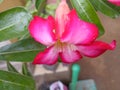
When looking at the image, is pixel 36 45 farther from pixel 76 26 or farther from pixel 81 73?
pixel 81 73

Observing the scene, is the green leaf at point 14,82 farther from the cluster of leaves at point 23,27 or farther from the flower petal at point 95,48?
the flower petal at point 95,48

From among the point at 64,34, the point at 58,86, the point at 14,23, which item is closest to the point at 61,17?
the point at 64,34

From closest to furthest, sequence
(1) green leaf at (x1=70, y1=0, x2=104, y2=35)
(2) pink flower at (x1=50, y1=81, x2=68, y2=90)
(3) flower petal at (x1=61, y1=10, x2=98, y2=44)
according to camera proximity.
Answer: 1. (3) flower petal at (x1=61, y1=10, x2=98, y2=44)
2. (1) green leaf at (x1=70, y1=0, x2=104, y2=35)
3. (2) pink flower at (x1=50, y1=81, x2=68, y2=90)

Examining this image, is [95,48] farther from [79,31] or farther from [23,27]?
[23,27]

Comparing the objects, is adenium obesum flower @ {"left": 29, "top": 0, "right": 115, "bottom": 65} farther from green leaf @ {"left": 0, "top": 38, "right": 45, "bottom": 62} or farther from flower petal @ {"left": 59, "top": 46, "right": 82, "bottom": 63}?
green leaf @ {"left": 0, "top": 38, "right": 45, "bottom": 62}

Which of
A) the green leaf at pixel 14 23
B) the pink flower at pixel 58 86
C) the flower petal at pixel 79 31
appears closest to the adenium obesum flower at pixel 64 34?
the flower petal at pixel 79 31

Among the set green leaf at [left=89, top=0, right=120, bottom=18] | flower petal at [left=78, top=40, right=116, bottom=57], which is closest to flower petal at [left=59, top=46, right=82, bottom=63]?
flower petal at [left=78, top=40, right=116, bottom=57]
